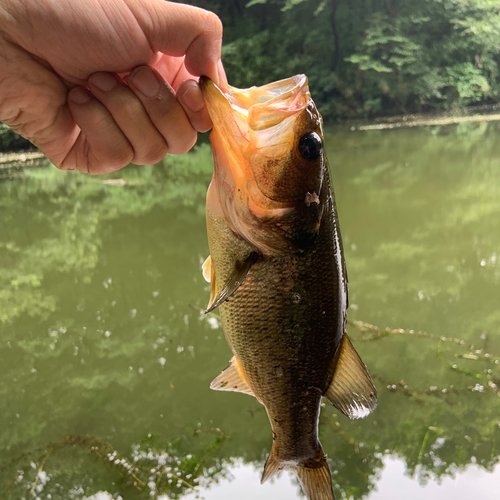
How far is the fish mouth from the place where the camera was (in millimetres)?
917

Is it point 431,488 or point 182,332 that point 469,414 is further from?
point 182,332

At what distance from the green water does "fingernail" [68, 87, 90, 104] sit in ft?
6.70

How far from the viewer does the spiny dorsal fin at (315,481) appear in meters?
1.19

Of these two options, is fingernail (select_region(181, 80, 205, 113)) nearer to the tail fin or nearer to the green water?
the tail fin

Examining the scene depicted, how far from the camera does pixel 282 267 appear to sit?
1031 millimetres

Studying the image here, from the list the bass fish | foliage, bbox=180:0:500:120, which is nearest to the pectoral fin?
the bass fish

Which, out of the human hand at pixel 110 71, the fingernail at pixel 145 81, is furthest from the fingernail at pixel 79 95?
the fingernail at pixel 145 81

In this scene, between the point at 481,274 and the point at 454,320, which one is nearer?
the point at 454,320

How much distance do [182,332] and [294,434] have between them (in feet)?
7.59

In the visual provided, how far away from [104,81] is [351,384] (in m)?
1.08

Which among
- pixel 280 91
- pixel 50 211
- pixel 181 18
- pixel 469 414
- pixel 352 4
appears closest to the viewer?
pixel 280 91

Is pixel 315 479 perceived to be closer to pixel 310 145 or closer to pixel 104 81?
pixel 310 145

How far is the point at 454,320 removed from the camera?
3.56m

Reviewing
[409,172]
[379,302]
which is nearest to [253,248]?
[379,302]
